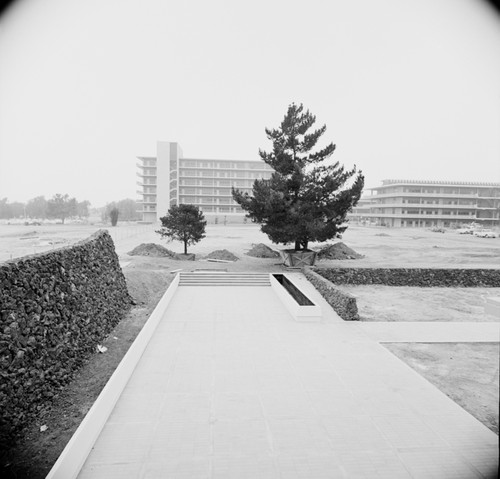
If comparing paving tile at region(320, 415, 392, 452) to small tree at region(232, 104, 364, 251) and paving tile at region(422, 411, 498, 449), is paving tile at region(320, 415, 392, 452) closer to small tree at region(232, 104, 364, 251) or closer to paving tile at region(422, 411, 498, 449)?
paving tile at region(422, 411, 498, 449)

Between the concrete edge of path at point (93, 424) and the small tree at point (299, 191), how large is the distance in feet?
40.0

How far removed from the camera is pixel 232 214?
3391 inches

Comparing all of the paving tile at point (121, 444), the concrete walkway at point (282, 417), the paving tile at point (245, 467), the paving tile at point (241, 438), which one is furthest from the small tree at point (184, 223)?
the paving tile at point (245, 467)

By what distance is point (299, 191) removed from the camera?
802 inches

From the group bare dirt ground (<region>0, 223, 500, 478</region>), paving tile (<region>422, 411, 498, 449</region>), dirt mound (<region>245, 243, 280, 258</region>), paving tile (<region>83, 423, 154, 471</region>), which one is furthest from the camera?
dirt mound (<region>245, 243, 280, 258</region>)

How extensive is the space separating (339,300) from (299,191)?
9616mm

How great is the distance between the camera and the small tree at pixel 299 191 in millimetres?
18906

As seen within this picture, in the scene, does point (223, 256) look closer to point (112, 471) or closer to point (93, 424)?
point (93, 424)

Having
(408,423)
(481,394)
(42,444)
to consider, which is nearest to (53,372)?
(42,444)

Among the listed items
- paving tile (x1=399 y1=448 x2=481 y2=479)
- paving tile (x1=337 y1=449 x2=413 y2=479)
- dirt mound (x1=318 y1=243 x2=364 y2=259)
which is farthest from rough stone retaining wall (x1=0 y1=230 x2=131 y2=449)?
dirt mound (x1=318 y1=243 x2=364 y2=259)

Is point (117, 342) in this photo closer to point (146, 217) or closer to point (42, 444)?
point (42, 444)

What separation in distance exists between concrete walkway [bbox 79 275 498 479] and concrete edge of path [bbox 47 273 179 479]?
Result: 0.14 meters

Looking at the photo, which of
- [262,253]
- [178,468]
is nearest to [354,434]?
[178,468]

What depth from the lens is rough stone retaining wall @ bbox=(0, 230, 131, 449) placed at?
5.74 m
